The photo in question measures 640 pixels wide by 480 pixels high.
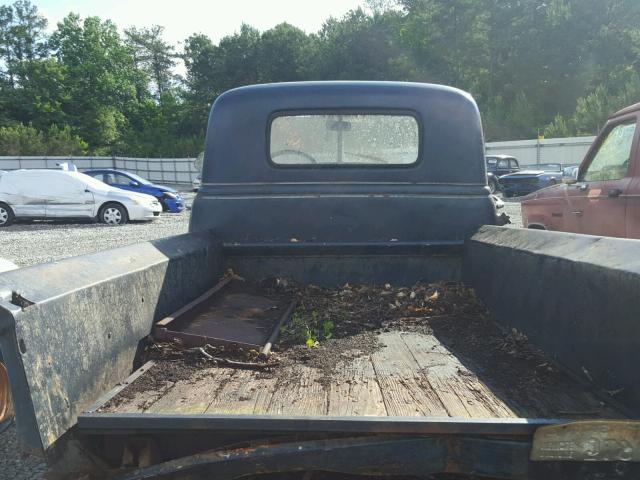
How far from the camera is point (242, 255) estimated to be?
3.41m

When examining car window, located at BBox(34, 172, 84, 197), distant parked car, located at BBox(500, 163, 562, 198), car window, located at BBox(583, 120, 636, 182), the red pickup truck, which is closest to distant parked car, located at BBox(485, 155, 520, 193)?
distant parked car, located at BBox(500, 163, 562, 198)

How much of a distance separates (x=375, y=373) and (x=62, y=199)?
1467 centimetres

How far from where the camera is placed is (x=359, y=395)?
174 centimetres

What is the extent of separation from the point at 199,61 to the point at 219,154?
Result: 2477 inches

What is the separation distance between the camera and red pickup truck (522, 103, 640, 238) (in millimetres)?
4297

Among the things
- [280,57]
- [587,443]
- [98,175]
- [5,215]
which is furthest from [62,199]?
[280,57]

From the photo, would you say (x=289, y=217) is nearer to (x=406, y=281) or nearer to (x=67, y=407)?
(x=406, y=281)

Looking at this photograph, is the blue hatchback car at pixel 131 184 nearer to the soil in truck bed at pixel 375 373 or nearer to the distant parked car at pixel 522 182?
the distant parked car at pixel 522 182

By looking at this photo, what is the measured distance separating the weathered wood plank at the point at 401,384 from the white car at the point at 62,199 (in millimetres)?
13940

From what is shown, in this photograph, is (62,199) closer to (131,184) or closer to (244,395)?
(131,184)

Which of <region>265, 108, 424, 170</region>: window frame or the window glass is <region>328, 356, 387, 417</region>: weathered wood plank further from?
the window glass

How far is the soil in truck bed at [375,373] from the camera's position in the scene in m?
1.62

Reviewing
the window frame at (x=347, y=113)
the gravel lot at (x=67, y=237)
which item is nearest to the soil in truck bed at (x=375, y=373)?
the window frame at (x=347, y=113)

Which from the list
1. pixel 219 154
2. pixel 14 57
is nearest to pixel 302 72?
pixel 14 57
